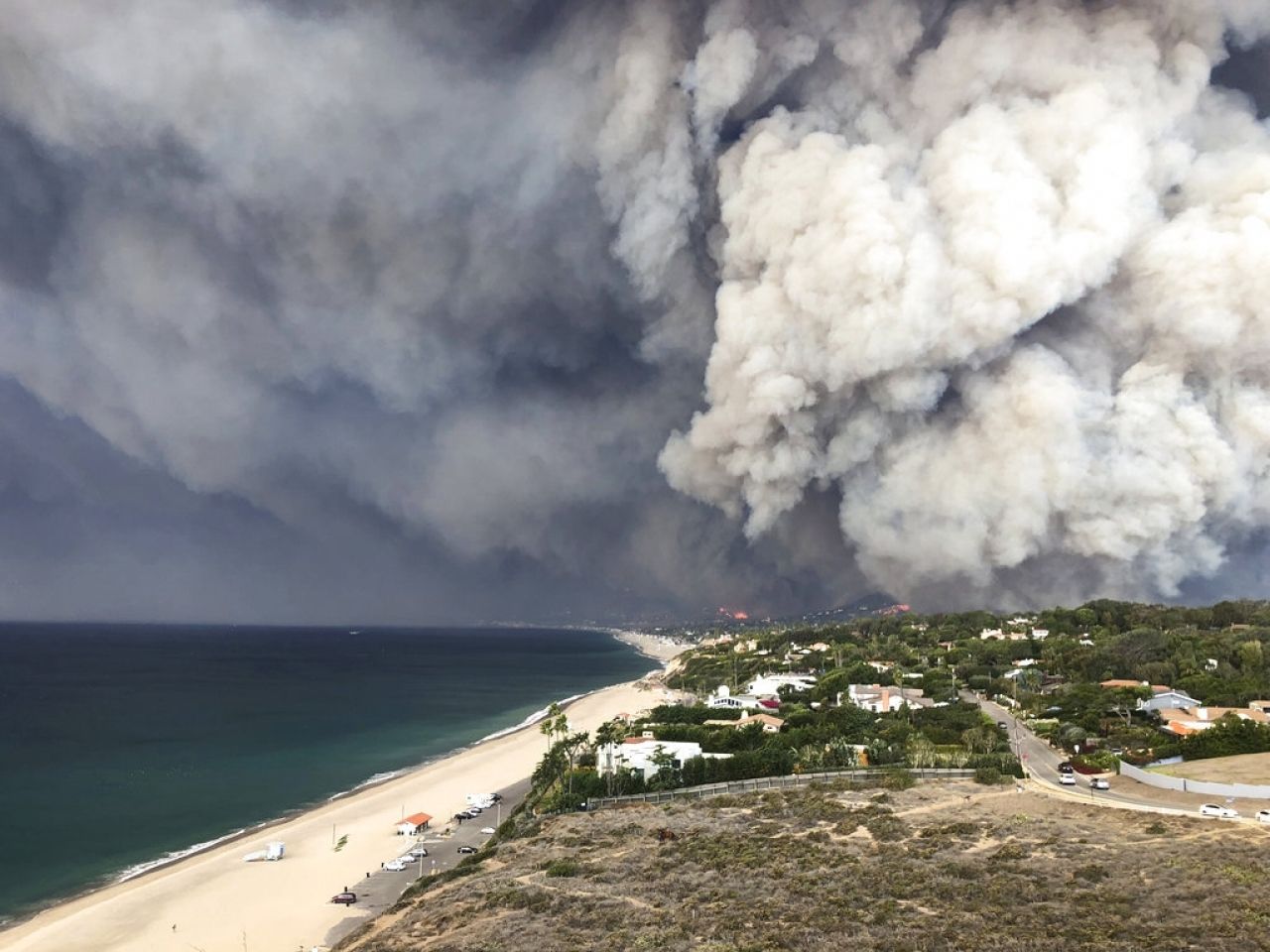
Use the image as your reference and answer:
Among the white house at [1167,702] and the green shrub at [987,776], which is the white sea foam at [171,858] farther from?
the white house at [1167,702]

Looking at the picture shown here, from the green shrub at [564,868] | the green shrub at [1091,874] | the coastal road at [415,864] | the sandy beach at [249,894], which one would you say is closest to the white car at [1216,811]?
the green shrub at [1091,874]

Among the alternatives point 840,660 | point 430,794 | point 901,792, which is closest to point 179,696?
point 430,794

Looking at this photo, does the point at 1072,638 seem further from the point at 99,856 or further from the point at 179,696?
the point at 179,696

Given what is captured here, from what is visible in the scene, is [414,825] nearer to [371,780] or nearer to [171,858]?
[171,858]

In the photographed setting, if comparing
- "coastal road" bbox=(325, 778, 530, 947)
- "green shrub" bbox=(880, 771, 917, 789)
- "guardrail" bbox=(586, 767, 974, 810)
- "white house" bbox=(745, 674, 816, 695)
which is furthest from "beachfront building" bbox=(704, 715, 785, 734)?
"white house" bbox=(745, 674, 816, 695)

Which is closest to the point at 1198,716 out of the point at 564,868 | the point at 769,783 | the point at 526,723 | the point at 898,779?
the point at 898,779

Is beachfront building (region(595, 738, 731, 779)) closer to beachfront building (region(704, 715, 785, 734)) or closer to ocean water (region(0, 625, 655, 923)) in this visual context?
beachfront building (region(704, 715, 785, 734))
